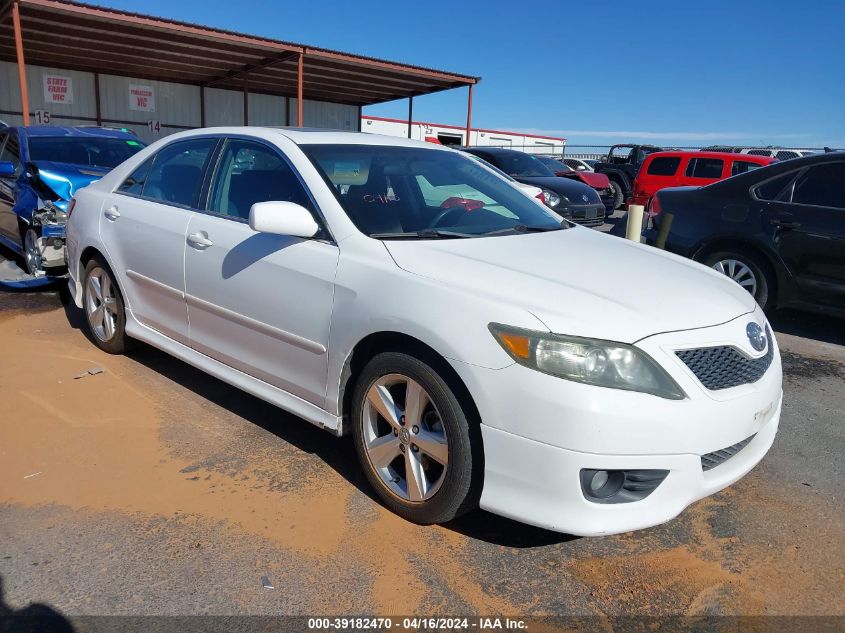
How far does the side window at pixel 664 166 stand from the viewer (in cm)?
1396

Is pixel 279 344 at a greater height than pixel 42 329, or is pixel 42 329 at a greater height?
pixel 279 344

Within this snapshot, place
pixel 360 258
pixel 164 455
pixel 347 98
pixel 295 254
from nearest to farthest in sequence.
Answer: pixel 360 258
pixel 295 254
pixel 164 455
pixel 347 98

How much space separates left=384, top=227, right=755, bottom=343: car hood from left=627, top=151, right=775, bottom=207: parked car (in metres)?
11.4

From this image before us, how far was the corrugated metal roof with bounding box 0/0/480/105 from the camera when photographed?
12.6 metres

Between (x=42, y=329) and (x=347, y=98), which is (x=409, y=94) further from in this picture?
(x=42, y=329)

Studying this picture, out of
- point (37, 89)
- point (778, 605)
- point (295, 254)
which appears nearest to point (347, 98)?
point (37, 89)

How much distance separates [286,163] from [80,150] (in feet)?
17.4

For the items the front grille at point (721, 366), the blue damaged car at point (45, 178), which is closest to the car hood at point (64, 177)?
the blue damaged car at point (45, 178)

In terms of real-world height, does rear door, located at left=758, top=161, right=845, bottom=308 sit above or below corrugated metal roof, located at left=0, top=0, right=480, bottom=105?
below

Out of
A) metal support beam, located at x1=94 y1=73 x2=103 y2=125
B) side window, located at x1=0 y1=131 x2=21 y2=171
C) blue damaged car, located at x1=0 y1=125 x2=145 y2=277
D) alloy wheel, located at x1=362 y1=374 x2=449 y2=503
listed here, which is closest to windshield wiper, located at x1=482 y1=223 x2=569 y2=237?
alloy wheel, located at x1=362 y1=374 x2=449 y2=503

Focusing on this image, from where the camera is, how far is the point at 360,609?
2262 millimetres

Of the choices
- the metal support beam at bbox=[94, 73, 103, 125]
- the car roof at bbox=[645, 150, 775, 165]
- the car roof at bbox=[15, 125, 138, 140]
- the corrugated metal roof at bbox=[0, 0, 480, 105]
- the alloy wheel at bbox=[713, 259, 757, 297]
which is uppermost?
the corrugated metal roof at bbox=[0, 0, 480, 105]

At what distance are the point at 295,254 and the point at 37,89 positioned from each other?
→ 1861cm

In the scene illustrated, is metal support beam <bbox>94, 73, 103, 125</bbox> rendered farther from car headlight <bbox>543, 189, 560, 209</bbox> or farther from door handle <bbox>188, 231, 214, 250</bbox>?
door handle <bbox>188, 231, 214, 250</bbox>
